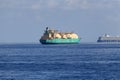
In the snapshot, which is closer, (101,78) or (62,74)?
(101,78)

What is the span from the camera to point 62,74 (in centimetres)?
7138

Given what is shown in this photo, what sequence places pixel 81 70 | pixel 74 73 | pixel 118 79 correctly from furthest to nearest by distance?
pixel 81 70
pixel 74 73
pixel 118 79

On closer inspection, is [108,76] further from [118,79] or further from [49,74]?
[49,74]

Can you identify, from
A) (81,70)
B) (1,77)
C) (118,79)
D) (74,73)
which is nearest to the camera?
(118,79)

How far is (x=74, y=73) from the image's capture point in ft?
239

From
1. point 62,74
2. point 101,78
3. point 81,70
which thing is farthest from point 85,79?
point 81,70

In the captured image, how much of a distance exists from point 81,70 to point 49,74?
25.1 ft

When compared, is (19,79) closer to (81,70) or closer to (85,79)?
(85,79)

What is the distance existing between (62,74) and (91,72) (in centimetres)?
443

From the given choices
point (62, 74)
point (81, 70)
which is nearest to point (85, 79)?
point (62, 74)

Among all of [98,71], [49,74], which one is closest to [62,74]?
[49,74]

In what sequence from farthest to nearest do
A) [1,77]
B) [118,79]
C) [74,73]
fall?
[74,73], [1,77], [118,79]

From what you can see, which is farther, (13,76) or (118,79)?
(13,76)

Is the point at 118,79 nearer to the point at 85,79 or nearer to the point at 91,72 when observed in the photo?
the point at 85,79
